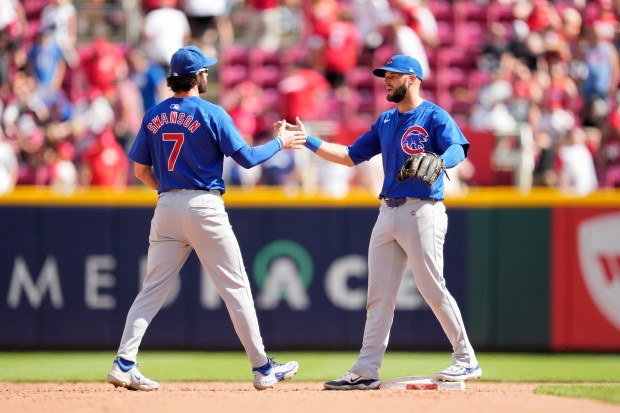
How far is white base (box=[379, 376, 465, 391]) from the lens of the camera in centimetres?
696

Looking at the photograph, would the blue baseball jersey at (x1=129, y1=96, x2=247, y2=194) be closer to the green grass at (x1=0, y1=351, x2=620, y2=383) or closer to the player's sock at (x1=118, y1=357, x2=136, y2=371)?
the player's sock at (x1=118, y1=357, x2=136, y2=371)

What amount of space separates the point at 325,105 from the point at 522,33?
2.76 metres

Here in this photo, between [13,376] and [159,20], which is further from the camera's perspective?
[159,20]

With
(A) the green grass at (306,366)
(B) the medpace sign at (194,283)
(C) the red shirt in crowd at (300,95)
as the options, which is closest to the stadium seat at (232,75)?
(C) the red shirt in crowd at (300,95)

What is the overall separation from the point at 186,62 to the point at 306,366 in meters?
3.57

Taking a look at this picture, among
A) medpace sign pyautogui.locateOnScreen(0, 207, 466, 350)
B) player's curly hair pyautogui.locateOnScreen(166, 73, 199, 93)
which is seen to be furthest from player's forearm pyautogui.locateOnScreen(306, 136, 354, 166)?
medpace sign pyautogui.locateOnScreen(0, 207, 466, 350)

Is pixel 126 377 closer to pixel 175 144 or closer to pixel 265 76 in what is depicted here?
pixel 175 144

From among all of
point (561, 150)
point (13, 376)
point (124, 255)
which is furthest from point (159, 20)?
point (13, 376)

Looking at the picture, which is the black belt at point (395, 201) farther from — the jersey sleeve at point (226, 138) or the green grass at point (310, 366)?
the green grass at point (310, 366)

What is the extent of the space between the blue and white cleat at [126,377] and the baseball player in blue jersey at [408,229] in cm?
118

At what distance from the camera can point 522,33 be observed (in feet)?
47.0

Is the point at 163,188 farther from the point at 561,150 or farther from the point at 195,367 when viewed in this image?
the point at 561,150

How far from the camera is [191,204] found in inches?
265

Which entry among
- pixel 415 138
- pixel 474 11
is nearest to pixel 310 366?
pixel 415 138
